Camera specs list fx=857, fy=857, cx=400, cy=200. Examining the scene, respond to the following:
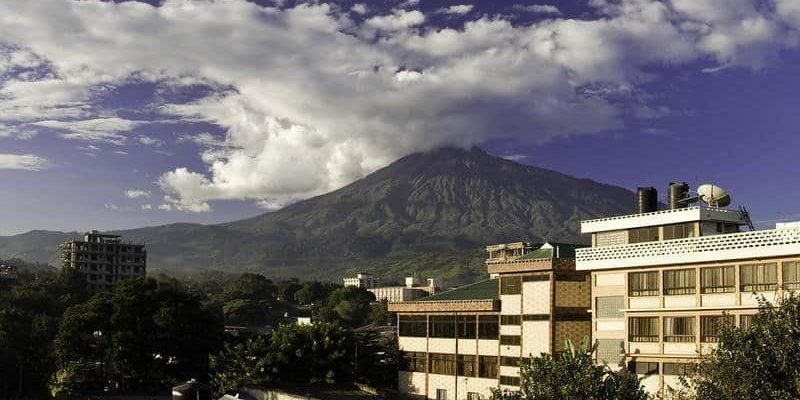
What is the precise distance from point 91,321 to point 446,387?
2365 cm

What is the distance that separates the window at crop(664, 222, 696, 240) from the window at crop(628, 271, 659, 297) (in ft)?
5.62

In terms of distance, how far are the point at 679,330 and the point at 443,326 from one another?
16.1 meters

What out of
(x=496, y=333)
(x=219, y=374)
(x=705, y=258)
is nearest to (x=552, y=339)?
(x=496, y=333)

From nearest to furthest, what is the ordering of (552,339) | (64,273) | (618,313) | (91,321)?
(618,313), (552,339), (91,321), (64,273)

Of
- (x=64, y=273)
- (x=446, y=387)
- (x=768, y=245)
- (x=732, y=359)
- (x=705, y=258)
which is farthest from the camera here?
(x=64, y=273)

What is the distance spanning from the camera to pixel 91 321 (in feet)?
176

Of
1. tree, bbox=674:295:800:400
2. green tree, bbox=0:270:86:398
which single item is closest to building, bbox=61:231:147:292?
green tree, bbox=0:270:86:398

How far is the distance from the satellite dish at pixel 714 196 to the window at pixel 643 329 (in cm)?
516

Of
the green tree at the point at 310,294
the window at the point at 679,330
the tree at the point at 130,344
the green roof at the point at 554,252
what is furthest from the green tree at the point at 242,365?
the green tree at the point at 310,294

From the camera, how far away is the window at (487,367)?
1626 inches

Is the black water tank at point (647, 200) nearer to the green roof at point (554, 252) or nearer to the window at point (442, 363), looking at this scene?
the green roof at point (554, 252)

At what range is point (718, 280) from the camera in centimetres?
3034

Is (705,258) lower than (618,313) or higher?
higher

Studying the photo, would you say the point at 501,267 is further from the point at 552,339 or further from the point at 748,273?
the point at 748,273
